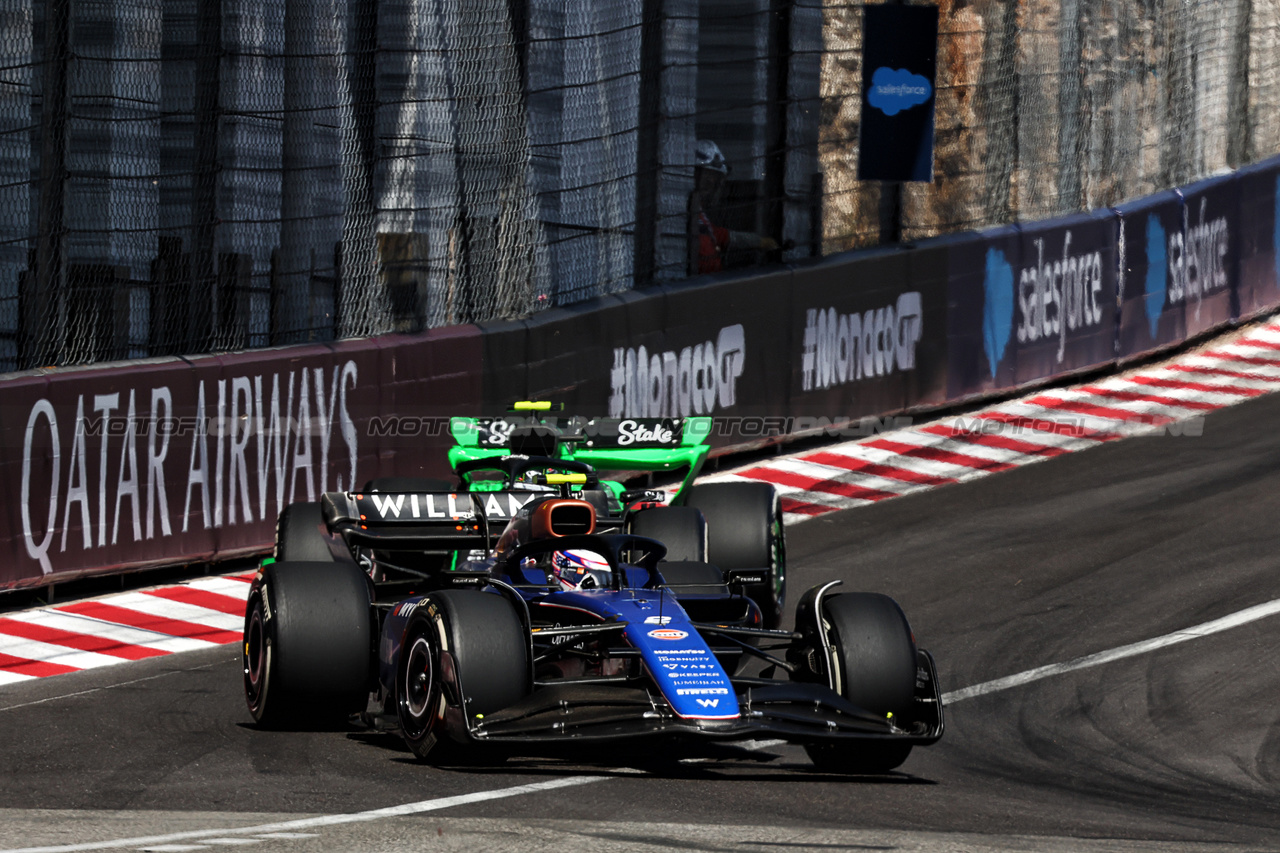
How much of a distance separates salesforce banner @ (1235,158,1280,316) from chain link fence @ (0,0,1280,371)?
47.5 inches

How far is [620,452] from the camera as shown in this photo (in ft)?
35.5

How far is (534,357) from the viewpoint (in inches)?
553

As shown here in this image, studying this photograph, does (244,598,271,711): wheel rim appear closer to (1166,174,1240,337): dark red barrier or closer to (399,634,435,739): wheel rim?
(399,634,435,739): wheel rim

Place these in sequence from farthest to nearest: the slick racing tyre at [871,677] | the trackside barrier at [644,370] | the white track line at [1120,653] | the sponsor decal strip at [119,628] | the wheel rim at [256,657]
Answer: the trackside barrier at [644,370], the sponsor decal strip at [119,628], the white track line at [1120,653], the wheel rim at [256,657], the slick racing tyre at [871,677]

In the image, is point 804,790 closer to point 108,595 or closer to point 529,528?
point 529,528

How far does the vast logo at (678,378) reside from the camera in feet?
48.0

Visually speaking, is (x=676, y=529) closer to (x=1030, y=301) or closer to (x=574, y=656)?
(x=574, y=656)

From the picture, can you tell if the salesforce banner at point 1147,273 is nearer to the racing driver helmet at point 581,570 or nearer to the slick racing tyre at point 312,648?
the racing driver helmet at point 581,570

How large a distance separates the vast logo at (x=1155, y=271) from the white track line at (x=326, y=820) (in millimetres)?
13476

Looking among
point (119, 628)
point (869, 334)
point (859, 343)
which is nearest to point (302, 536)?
point (119, 628)

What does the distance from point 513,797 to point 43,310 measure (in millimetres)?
5678

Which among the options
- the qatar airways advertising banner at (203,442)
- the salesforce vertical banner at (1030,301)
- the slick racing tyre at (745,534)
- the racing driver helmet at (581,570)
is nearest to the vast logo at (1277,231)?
the salesforce vertical banner at (1030,301)

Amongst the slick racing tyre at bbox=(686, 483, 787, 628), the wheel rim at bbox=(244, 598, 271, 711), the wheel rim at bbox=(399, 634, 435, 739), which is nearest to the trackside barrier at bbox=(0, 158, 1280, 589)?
the wheel rim at bbox=(244, 598, 271, 711)

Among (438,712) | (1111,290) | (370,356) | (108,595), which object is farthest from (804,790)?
(1111,290)
